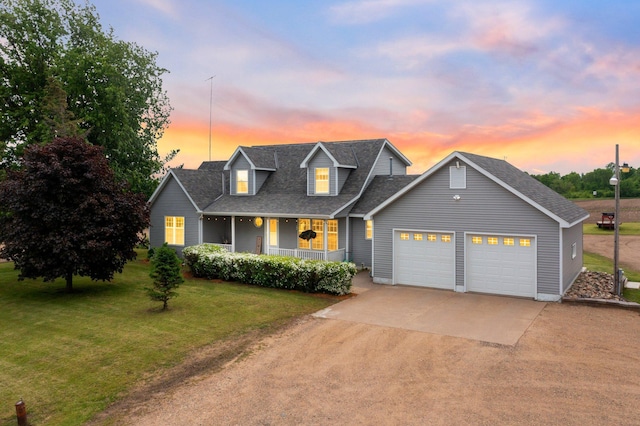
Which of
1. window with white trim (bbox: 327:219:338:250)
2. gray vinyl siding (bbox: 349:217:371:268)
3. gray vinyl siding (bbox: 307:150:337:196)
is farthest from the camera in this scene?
gray vinyl siding (bbox: 307:150:337:196)

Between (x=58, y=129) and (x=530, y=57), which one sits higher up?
(x=530, y=57)

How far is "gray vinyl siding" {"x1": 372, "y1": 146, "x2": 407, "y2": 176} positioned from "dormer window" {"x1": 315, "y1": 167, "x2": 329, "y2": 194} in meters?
3.03

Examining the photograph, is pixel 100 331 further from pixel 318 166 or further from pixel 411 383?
pixel 318 166

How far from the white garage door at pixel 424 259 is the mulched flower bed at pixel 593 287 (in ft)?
14.6

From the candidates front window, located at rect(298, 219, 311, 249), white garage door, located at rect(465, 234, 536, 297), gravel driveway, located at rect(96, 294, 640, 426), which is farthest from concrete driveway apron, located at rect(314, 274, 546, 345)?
front window, located at rect(298, 219, 311, 249)

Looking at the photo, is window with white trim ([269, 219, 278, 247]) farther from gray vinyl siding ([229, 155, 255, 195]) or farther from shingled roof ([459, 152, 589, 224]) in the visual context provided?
shingled roof ([459, 152, 589, 224])

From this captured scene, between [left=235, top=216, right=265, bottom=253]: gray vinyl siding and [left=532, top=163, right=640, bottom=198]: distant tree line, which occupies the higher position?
[left=532, top=163, right=640, bottom=198]: distant tree line

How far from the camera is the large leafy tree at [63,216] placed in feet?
52.3

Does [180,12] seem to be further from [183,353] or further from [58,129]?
[183,353]

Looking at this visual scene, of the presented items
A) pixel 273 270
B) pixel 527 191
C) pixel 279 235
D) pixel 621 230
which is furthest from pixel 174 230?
pixel 621 230

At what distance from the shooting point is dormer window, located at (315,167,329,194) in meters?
24.7

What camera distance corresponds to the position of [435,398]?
822cm

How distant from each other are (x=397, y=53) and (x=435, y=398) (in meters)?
18.1

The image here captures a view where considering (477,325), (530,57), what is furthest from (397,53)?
(477,325)
